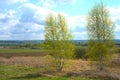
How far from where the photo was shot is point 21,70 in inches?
1499

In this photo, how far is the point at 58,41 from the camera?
37.0 meters

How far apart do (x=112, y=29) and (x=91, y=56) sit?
14.4 feet

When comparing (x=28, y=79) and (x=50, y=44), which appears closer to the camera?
(x=28, y=79)

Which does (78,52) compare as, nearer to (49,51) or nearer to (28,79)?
(49,51)

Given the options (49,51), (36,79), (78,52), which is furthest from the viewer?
(78,52)

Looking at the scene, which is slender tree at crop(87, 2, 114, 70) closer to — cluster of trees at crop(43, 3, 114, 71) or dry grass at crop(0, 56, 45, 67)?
cluster of trees at crop(43, 3, 114, 71)

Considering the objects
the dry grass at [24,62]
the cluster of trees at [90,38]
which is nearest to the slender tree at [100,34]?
the cluster of trees at [90,38]

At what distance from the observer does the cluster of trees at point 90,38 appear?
1459 inches

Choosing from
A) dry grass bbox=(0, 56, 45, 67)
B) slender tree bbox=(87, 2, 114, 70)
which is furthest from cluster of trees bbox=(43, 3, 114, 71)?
dry grass bbox=(0, 56, 45, 67)

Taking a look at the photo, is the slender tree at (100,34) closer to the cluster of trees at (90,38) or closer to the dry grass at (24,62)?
the cluster of trees at (90,38)

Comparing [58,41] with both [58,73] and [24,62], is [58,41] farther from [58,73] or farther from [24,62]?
[24,62]

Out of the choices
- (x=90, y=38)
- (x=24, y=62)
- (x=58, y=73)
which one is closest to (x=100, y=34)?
(x=90, y=38)

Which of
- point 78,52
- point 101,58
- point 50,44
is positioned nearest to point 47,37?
point 50,44

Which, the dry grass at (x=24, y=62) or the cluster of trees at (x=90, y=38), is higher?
the cluster of trees at (x=90, y=38)
